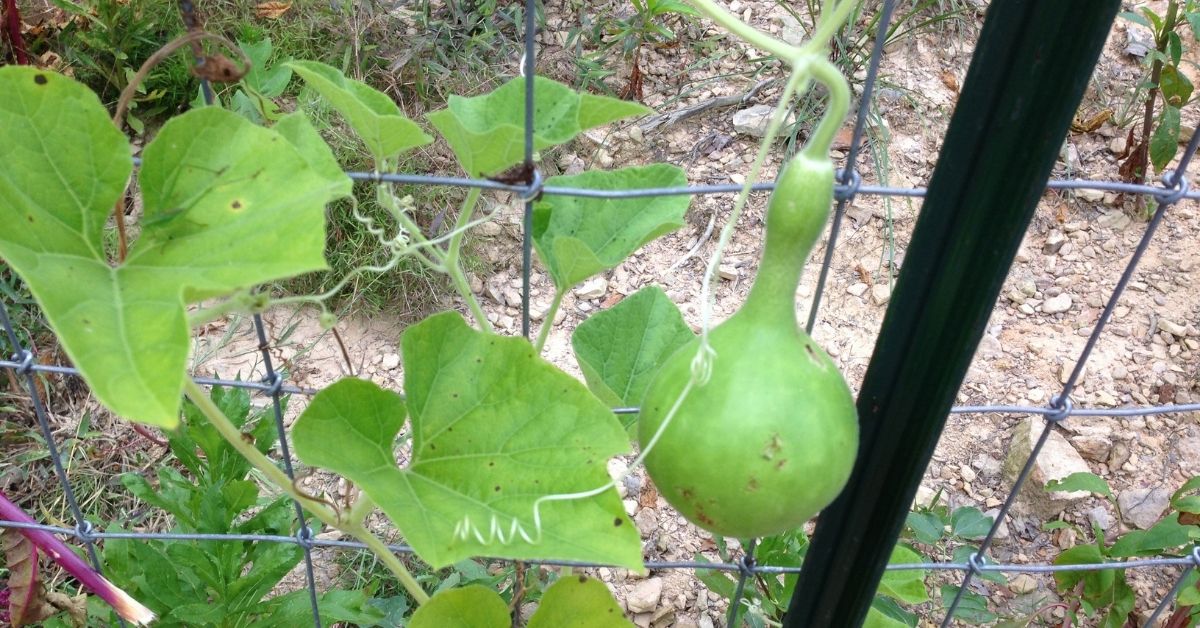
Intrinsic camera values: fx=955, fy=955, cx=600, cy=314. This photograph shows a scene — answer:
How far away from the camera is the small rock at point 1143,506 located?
1.78m

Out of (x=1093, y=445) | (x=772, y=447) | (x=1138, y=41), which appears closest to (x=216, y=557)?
(x=772, y=447)

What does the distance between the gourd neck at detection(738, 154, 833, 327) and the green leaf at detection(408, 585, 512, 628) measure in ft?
1.34

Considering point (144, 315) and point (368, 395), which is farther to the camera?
point (368, 395)

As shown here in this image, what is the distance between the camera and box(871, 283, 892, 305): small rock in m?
2.16

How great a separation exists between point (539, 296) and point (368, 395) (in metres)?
1.49

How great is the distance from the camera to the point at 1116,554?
135 cm

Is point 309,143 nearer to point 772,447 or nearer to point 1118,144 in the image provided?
point 772,447

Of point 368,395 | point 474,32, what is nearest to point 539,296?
point 474,32

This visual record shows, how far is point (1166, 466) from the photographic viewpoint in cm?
187

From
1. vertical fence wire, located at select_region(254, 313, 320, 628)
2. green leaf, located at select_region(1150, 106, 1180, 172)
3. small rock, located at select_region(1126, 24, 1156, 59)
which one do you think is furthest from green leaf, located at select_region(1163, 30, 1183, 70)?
vertical fence wire, located at select_region(254, 313, 320, 628)

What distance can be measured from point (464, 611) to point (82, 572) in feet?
1.42

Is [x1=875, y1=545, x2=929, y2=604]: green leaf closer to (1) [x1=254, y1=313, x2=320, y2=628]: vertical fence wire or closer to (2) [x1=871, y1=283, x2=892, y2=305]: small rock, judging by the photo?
(1) [x1=254, y1=313, x2=320, y2=628]: vertical fence wire

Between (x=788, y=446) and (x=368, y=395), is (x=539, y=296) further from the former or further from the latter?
(x=788, y=446)

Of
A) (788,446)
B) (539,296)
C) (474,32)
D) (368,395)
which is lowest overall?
(539,296)
